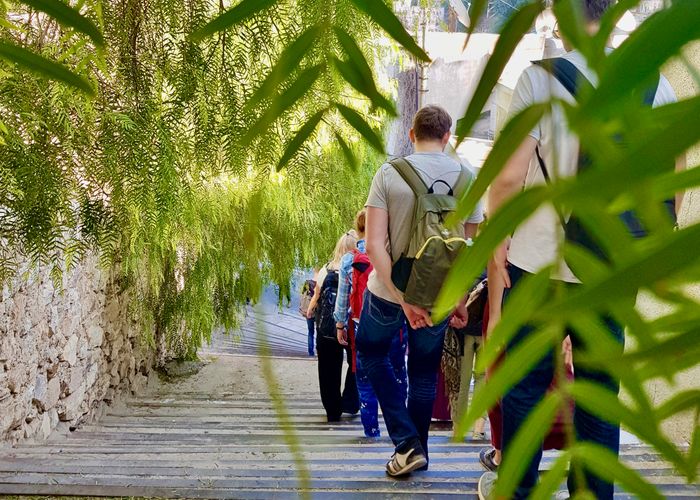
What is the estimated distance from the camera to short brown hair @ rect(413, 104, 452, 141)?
2.32 m

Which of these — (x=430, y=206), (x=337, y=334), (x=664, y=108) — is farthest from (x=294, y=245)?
(x=664, y=108)

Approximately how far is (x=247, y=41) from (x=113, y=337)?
3.90 metres

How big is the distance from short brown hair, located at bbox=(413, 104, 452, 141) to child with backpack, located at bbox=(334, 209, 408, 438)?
79 centimetres

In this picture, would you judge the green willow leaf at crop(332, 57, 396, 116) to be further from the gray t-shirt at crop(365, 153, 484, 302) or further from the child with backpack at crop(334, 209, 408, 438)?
the child with backpack at crop(334, 209, 408, 438)

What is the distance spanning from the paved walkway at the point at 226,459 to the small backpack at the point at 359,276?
306 millimetres

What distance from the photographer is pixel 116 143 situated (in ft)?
6.02

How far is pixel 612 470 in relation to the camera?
26 centimetres

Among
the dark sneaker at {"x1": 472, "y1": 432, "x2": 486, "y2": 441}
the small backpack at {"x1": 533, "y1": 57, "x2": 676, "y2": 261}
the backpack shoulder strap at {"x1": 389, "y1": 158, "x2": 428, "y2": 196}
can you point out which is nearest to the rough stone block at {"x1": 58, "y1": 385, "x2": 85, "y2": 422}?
the dark sneaker at {"x1": 472, "y1": 432, "x2": 486, "y2": 441}

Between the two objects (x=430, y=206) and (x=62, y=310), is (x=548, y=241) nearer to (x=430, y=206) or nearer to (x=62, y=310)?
(x=430, y=206)

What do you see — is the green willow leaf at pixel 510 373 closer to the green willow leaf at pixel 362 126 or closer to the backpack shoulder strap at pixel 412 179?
the green willow leaf at pixel 362 126

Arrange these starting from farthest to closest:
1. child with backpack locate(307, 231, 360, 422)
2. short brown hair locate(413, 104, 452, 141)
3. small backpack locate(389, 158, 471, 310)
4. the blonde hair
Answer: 1. child with backpack locate(307, 231, 360, 422)
2. the blonde hair
3. short brown hair locate(413, 104, 452, 141)
4. small backpack locate(389, 158, 471, 310)

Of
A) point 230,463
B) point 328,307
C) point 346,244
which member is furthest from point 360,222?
point 230,463

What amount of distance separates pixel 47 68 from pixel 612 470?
0.96 feet

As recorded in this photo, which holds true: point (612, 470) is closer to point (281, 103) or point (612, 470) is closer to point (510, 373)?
point (510, 373)
